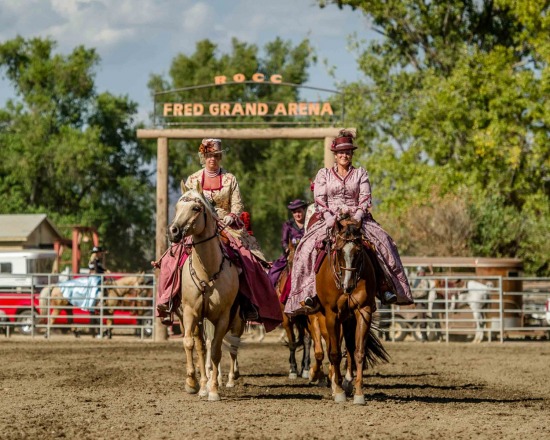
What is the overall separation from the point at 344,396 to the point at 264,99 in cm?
5618

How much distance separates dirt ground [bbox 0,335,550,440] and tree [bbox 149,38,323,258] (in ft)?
147

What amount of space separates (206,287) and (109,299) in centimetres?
1494

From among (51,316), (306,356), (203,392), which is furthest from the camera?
(51,316)

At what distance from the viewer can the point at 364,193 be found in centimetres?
1184

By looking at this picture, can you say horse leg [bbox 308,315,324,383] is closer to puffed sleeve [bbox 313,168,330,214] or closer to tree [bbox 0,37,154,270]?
puffed sleeve [bbox 313,168,330,214]

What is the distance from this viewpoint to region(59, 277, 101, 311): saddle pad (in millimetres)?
26500

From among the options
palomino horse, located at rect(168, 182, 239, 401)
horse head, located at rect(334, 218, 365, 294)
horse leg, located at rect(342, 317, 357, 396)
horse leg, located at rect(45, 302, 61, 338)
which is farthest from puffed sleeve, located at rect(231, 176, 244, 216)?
horse leg, located at rect(45, 302, 61, 338)

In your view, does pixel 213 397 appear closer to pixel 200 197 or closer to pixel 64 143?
pixel 200 197

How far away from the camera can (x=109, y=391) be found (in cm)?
1276

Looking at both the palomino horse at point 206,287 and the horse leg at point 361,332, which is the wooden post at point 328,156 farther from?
the horse leg at point 361,332

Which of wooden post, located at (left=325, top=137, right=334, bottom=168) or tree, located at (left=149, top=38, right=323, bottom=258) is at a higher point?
tree, located at (left=149, top=38, right=323, bottom=258)

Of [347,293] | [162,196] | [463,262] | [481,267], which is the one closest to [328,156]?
[162,196]

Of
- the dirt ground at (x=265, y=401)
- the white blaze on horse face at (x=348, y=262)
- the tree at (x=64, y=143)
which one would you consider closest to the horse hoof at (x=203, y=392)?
the dirt ground at (x=265, y=401)

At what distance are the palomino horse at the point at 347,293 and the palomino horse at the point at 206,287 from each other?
3.11 ft
